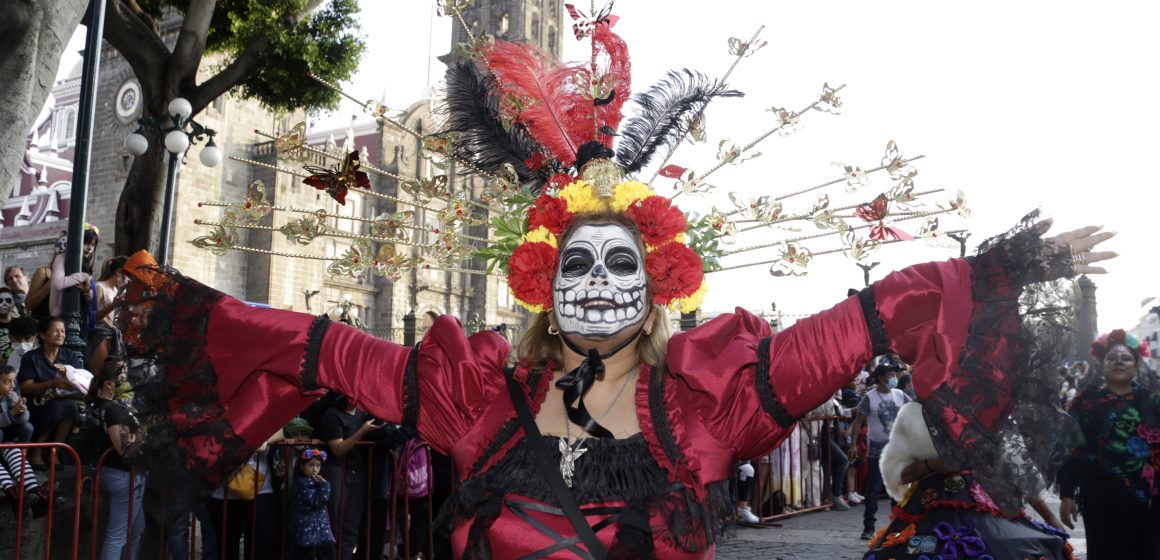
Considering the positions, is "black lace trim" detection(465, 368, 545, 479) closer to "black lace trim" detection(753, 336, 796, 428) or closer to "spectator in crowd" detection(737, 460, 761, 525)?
"black lace trim" detection(753, 336, 796, 428)

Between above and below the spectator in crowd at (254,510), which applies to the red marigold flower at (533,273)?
above

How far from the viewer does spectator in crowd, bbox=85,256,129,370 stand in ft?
21.9

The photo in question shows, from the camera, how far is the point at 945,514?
12.2 feet

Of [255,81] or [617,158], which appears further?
[255,81]

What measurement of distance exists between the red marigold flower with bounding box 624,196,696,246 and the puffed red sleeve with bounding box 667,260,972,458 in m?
0.45

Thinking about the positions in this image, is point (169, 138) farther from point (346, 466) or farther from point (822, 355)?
point (822, 355)

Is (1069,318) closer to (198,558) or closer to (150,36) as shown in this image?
(198,558)

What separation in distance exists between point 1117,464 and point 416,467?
14.9 feet

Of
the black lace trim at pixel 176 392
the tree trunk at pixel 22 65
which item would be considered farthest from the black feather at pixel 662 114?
the tree trunk at pixel 22 65

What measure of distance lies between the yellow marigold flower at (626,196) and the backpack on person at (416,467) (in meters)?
3.40

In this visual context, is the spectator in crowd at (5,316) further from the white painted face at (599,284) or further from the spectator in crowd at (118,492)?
the white painted face at (599,284)

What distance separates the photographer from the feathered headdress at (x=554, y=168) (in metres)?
3.40

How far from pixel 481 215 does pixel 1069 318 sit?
7.39 feet

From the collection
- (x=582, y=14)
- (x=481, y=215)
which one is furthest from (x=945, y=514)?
(x=582, y=14)
